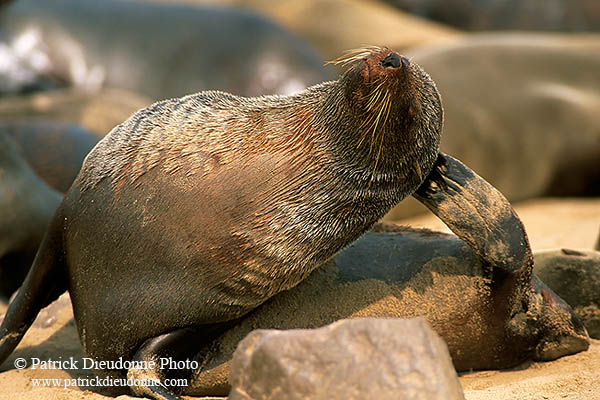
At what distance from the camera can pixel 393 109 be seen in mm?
3049

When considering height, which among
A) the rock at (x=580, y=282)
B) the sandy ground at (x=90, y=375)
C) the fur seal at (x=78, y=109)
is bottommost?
the sandy ground at (x=90, y=375)

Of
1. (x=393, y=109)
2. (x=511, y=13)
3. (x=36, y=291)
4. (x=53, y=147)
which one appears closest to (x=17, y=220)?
(x=53, y=147)

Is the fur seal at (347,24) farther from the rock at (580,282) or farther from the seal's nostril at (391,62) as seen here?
the seal's nostril at (391,62)

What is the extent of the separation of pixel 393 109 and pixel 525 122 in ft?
15.7

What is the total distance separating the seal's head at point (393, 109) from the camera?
300 cm

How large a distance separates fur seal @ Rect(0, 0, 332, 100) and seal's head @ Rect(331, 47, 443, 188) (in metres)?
5.58

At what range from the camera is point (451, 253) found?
368 centimetres

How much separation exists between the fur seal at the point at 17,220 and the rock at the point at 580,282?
279 cm

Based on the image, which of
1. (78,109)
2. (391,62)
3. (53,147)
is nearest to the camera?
(391,62)

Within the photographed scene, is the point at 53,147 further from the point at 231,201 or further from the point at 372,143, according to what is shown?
the point at 372,143

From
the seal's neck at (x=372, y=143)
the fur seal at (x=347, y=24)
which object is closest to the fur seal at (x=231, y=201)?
Result: the seal's neck at (x=372, y=143)

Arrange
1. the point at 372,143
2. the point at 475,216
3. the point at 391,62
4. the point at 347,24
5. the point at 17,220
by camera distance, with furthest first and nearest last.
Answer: the point at 347,24 → the point at 17,220 → the point at 475,216 → the point at 372,143 → the point at 391,62

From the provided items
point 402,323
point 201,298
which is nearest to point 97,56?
point 201,298

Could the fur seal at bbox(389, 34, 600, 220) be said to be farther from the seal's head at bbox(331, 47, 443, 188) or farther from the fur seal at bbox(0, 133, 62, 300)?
the seal's head at bbox(331, 47, 443, 188)
